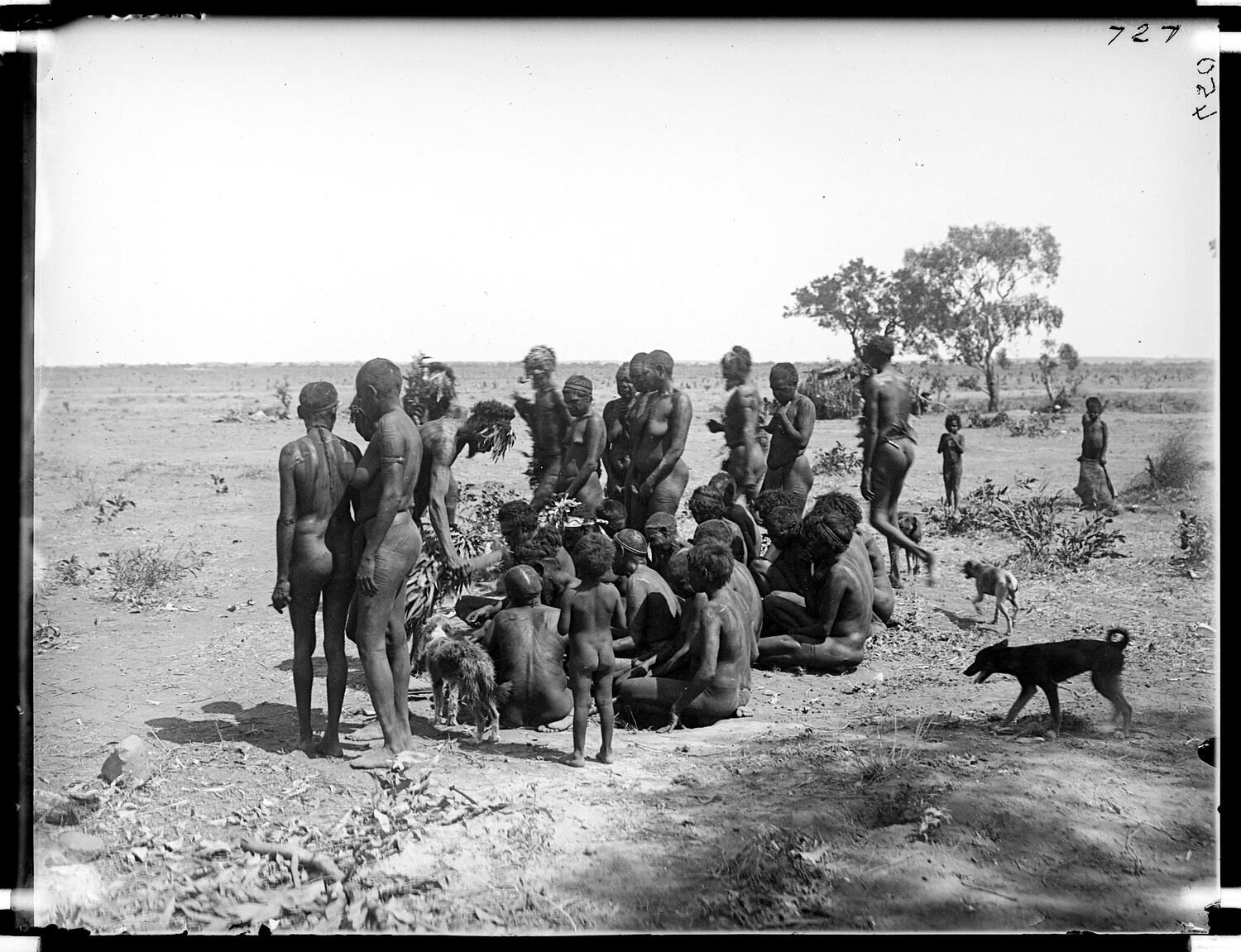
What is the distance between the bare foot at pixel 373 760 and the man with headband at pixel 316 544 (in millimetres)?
162

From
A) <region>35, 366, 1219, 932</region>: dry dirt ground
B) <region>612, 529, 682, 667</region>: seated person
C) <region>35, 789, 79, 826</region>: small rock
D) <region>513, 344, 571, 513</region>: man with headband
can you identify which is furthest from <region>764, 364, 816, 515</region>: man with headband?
<region>35, 789, 79, 826</region>: small rock

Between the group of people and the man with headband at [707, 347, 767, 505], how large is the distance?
0.02 m

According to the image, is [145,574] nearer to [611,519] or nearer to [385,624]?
[611,519]

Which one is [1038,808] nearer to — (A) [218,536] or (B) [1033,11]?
(B) [1033,11]

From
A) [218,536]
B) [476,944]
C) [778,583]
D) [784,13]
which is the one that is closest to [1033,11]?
[784,13]

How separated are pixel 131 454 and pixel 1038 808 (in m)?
14.3

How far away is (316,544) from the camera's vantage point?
5895 mm

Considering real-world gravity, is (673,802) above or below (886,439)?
below

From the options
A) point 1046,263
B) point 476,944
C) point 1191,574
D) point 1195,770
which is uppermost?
point 1046,263

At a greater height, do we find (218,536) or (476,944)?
(218,536)

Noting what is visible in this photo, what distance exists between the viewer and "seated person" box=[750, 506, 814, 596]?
7582 millimetres

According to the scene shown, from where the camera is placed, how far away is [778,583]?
7.80 meters

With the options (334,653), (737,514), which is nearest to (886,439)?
(737,514)

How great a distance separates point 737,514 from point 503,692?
288 cm
